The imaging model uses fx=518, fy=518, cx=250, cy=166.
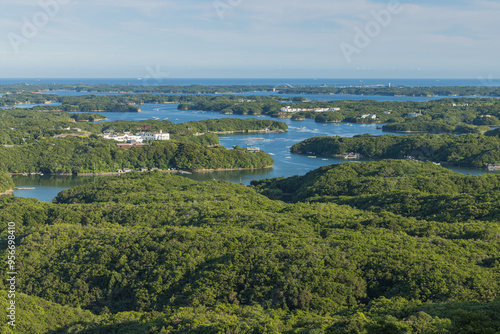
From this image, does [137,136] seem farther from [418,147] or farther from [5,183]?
[418,147]

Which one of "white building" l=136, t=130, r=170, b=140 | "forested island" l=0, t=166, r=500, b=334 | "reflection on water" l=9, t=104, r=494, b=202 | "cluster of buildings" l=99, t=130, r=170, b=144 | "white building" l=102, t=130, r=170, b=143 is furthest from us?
"white building" l=136, t=130, r=170, b=140

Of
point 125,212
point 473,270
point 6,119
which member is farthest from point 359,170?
point 6,119

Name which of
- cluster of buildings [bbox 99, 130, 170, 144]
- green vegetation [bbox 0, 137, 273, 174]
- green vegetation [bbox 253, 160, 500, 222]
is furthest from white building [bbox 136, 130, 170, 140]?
green vegetation [bbox 253, 160, 500, 222]

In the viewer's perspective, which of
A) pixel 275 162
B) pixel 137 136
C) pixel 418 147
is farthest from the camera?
pixel 137 136

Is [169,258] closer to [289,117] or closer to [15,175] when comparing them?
[15,175]

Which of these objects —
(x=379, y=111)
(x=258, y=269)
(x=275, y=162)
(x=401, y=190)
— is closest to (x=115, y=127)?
(x=275, y=162)

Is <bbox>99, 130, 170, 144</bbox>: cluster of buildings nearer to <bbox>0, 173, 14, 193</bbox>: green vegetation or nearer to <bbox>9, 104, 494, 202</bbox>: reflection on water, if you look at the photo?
<bbox>9, 104, 494, 202</bbox>: reflection on water
